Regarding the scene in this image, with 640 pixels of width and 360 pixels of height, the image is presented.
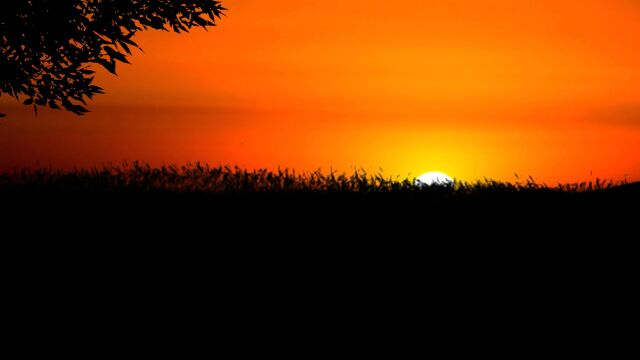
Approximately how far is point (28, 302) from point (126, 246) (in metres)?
2.92

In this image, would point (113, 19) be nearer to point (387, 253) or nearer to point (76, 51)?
point (76, 51)

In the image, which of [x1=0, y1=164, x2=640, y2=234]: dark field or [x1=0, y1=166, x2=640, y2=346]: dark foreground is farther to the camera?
[x1=0, y1=164, x2=640, y2=234]: dark field

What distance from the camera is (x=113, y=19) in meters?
15.1

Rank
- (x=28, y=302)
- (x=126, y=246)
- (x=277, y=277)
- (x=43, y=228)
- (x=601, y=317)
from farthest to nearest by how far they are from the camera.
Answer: (x=43, y=228)
(x=126, y=246)
(x=277, y=277)
(x=28, y=302)
(x=601, y=317)

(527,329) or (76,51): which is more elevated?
(76,51)

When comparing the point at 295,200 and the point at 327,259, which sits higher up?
the point at 295,200

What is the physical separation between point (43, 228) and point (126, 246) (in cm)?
196

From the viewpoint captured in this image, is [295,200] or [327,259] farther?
[295,200]

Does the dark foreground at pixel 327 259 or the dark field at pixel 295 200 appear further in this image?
the dark field at pixel 295 200

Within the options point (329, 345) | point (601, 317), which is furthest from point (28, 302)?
point (601, 317)

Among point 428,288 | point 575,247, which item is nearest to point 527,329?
point 428,288

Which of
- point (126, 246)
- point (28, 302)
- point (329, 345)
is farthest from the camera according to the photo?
point (126, 246)

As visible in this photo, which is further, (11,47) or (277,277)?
(11,47)

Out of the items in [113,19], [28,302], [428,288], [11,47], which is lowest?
[28,302]
